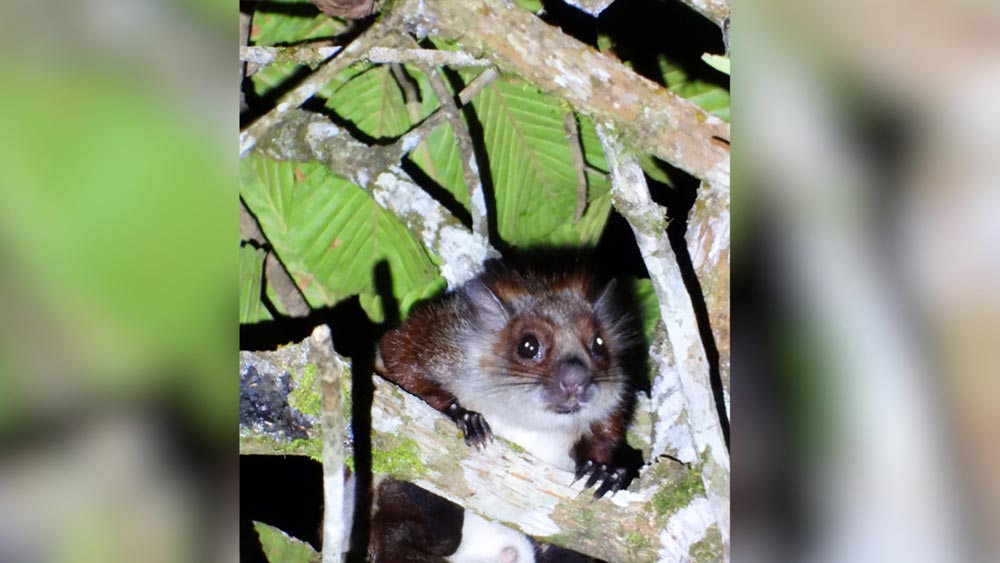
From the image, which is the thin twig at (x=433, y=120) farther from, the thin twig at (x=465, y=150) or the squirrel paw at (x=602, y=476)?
the squirrel paw at (x=602, y=476)

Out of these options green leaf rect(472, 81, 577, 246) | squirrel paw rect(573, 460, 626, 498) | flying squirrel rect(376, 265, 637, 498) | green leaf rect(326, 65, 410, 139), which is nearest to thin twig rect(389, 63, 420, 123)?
green leaf rect(326, 65, 410, 139)

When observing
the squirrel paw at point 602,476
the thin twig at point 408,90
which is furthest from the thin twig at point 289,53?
the squirrel paw at point 602,476

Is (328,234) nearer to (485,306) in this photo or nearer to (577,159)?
(485,306)
